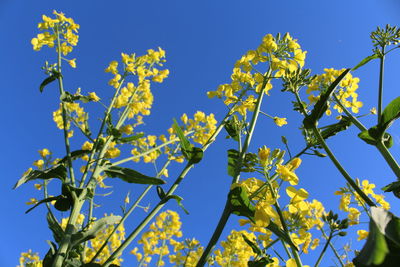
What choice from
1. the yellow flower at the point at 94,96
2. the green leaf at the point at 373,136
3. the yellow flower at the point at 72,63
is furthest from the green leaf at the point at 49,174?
the green leaf at the point at 373,136

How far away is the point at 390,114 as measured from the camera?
1094 millimetres

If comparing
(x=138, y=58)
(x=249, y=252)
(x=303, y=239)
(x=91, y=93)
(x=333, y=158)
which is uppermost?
(x=138, y=58)

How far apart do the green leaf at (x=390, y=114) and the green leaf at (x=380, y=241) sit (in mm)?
580

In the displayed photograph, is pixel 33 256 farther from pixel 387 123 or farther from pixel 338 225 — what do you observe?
pixel 387 123

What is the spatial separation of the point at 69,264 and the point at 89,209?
768 mm

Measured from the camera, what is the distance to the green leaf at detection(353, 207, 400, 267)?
0.49 meters

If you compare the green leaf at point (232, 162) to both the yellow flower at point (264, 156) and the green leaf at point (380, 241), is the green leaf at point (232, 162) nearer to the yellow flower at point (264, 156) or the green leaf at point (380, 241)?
the yellow flower at point (264, 156)

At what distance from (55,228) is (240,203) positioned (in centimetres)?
123

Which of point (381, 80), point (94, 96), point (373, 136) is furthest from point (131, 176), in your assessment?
point (381, 80)

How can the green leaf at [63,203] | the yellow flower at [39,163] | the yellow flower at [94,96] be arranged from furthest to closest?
1. the yellow flower at [39,163]
2. the yellow flower at [94,96]
3. the green leaf at [63,203]

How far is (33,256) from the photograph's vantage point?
5.72 meters

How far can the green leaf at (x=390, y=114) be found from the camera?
1072 millimetres

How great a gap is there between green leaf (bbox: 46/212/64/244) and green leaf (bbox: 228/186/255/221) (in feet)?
3.76

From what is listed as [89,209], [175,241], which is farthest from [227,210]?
[175,241]
